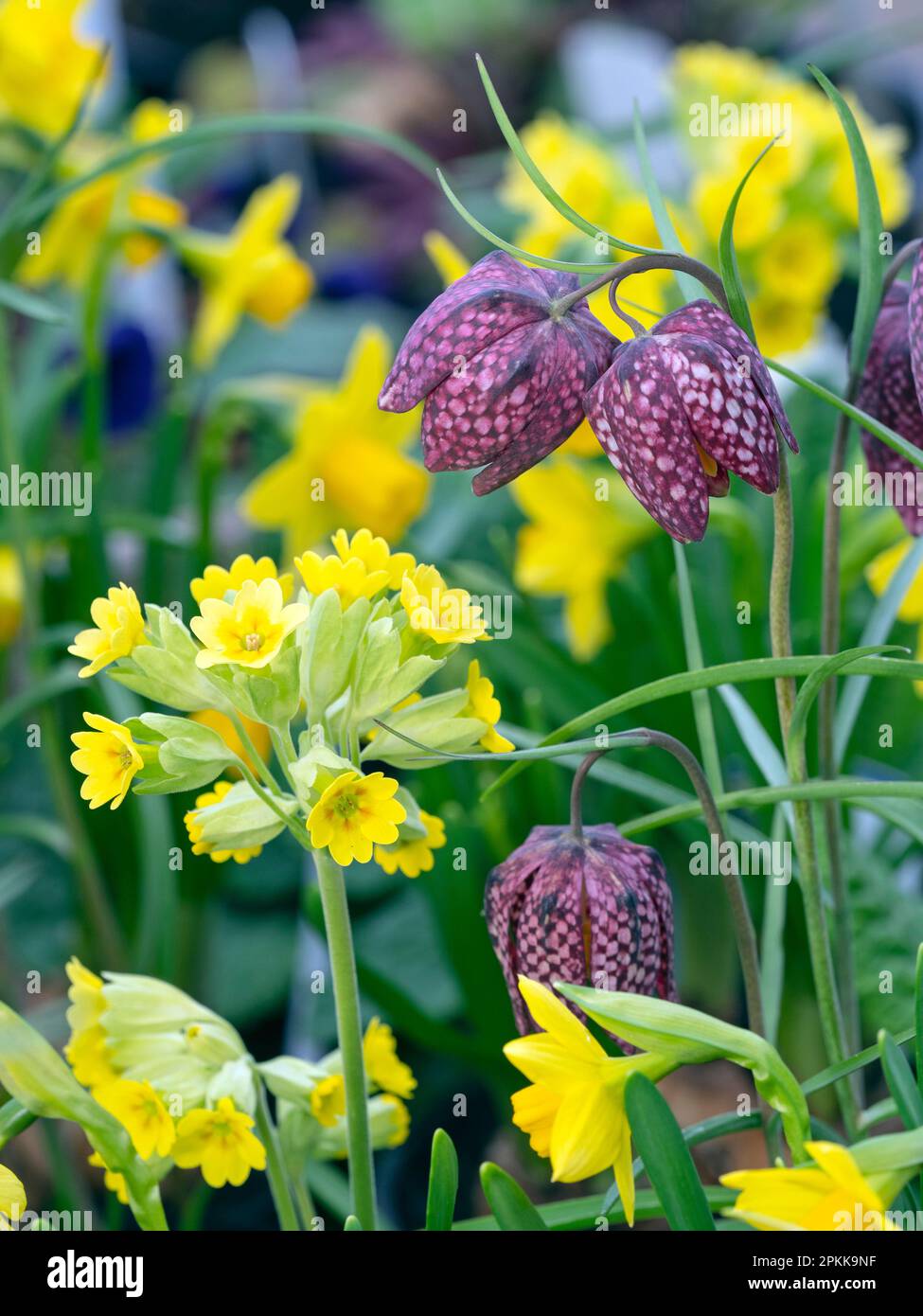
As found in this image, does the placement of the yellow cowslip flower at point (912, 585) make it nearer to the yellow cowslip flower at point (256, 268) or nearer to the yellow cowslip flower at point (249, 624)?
the yellow cowslip flower at point (249, 624)

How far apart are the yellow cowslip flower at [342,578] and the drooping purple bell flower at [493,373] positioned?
4 cm

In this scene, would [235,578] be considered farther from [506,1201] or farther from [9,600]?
[9,600]

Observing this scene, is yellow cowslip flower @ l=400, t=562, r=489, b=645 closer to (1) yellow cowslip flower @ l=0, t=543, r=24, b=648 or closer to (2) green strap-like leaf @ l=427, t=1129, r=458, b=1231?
(2) green strap-like leaf @ l=427, t=1129, r=458, b=1231

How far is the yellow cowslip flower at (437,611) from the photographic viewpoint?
0.43 m

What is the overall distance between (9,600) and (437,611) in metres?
0.68

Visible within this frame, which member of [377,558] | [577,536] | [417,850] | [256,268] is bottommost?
[417,850]

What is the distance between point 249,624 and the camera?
Answer: 42 centimetres

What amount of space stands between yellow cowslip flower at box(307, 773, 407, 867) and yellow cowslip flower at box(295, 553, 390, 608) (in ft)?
0.22

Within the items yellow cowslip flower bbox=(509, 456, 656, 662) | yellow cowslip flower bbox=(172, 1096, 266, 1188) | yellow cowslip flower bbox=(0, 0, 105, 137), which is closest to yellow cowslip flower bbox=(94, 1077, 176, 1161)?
yellow cowslip flower bbox=(172, 1096, 266, 1188)

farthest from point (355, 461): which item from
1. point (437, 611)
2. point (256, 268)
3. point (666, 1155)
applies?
point (666, 1155)

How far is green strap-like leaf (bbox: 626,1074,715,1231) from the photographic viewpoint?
1.30 feet

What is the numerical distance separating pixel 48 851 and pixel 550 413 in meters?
0.79

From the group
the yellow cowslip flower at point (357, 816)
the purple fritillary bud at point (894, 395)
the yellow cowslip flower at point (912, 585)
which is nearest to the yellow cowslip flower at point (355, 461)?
the yellow cowslip flower at point (912, 585)
